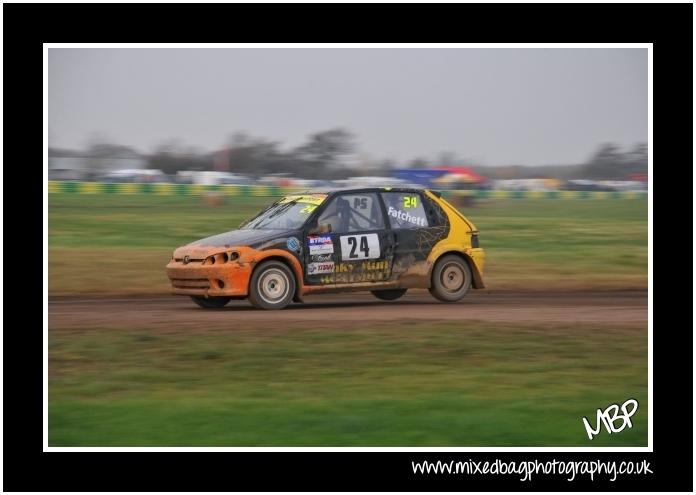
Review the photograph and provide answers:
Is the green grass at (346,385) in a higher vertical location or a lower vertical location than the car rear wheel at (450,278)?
lower

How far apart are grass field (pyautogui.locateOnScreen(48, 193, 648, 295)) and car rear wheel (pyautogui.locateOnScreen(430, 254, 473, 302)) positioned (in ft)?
11.8

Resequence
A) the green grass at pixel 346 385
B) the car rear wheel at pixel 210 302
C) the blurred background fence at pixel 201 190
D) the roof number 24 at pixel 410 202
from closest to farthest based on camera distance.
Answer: the green grass at pixel 346 385 < the car rear wheel at pixel 210 302 < the roof number 24 at pixel 410 202 < the blurred background fence at pixel 201 190

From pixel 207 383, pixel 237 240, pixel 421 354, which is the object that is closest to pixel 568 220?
pixel 237 240

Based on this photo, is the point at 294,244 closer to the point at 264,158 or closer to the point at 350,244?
the point at 350,244

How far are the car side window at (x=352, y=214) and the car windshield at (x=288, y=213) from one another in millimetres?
208

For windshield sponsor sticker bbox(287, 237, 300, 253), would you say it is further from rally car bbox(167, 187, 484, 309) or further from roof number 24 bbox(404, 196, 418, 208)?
roof number 24 bbox(404, 196, 418, 208)

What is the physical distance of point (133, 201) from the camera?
108 feet

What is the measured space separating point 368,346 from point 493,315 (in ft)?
10.5

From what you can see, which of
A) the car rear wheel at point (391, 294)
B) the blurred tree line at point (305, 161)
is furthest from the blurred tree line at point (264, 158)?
the car rear wheel at point (391, 294)

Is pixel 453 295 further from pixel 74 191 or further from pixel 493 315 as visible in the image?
pixel 74 191

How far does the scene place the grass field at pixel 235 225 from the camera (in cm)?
2031

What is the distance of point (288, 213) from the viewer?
15492 mm

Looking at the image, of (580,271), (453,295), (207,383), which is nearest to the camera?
(207,383)

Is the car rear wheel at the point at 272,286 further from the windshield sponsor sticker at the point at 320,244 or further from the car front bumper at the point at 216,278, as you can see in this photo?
the windshield sponsor sticker at the point at 320,244
